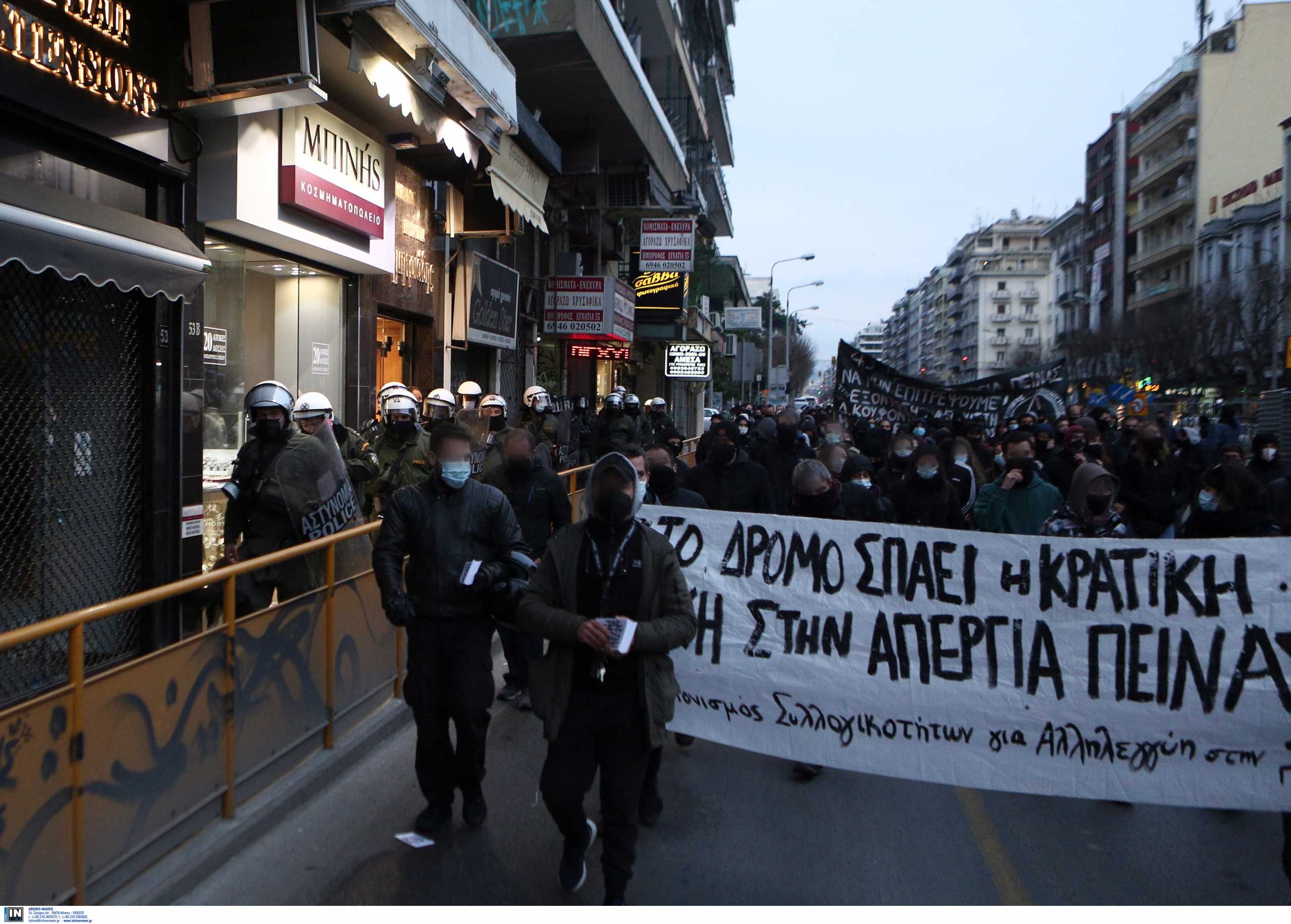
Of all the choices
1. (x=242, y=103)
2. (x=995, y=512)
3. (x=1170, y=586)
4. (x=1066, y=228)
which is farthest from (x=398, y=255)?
(x=1066, y=228)

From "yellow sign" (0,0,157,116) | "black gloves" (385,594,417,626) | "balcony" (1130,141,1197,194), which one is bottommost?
"black gloves" (385,594,417,626)

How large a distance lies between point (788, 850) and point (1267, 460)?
8.85 m

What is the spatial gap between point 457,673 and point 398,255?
8.79 meters

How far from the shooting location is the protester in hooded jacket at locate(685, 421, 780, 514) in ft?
25.3

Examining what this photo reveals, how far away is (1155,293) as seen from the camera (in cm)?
7000

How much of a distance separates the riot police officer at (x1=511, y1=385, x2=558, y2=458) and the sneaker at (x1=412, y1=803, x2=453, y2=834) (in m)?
7.06

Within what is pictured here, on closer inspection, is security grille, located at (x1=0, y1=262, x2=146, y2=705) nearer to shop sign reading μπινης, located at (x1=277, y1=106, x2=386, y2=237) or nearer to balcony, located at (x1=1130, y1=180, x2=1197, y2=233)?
shop sign reading μπινης, located at (x1=277, y1=106, x2=386, y2=237)

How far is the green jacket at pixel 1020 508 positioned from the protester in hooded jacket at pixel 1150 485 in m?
1.99

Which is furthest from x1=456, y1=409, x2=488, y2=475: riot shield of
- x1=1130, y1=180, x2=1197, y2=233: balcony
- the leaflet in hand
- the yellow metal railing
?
x1=1130, y1=180, x2=1197, y2=233: balcony

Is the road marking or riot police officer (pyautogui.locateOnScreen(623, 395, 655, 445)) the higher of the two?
riot police officer (pyautogui.locateOnScreen(623, 395, 655, 445))

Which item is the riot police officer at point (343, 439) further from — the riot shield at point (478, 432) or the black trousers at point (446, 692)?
the black trousers at point (446, 692)

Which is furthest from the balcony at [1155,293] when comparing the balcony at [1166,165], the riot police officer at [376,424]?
the riot police officer at [376,424]

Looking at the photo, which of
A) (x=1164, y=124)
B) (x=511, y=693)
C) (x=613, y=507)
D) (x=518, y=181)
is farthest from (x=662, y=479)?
(x=1164, y=124)

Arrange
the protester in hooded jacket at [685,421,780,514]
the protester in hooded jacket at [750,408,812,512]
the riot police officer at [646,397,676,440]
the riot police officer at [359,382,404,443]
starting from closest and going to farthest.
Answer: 1. the protester in hooded jacket at [685,421,780,514]
2. the riot police officer at [359,382,404,443]
3. the protester in hooded jacket at [750,408,812,512]
4. the riot police officer at [646,397,676,440]
